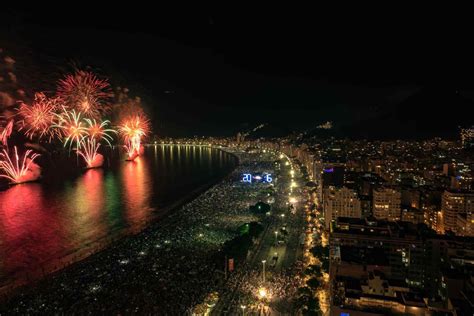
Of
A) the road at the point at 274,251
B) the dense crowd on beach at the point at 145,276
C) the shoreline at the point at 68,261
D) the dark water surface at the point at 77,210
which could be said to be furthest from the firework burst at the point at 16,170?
the road at the point at 274,251

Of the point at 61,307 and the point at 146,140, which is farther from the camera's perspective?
the point at 146,140

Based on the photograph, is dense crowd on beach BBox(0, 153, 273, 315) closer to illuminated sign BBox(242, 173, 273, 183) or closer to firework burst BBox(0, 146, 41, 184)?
illuminated sign BBox(242, 173, 273, 183)

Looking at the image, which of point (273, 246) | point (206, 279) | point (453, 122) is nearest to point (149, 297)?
point (206, 279)

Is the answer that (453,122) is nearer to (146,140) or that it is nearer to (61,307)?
(146,140)

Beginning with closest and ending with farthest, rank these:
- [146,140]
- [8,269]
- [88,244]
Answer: [8,269]
[88,244]
[146,140]

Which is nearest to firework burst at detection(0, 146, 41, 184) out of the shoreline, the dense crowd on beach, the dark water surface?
the dark water surface

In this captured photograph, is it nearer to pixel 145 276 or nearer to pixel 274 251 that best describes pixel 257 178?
pixel 274 251
